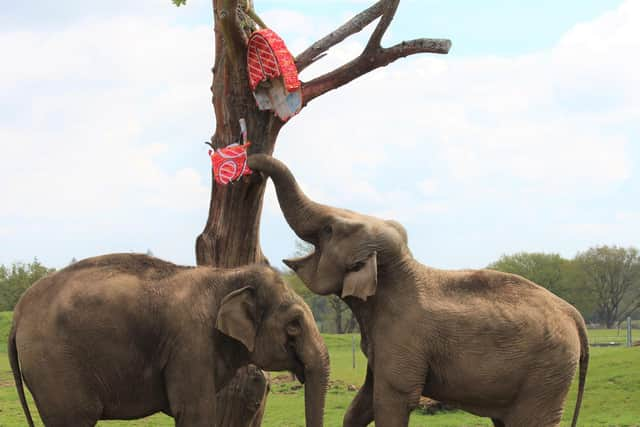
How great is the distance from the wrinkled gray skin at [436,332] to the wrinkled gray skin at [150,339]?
467 mm

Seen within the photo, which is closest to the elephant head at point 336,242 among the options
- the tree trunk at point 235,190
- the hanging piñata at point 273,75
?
the hanging piñata at point 273,75

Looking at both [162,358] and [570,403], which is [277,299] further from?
[570,403]

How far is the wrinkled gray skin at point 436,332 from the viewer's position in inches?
282

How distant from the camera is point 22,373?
23.6 ft

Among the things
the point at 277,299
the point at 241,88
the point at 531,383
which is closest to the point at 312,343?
the point at 277,299

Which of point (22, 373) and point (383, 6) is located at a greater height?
point (383, 6)

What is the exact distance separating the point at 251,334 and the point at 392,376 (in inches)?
46.9

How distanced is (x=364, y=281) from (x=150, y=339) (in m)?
1.80

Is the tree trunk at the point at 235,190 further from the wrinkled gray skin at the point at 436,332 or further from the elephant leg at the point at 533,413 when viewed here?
the elephant leg at the point at 533,413

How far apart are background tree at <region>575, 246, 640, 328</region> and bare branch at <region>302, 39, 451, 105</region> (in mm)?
64033

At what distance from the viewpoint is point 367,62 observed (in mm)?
9898

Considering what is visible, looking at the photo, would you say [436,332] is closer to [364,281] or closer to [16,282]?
[364,281]

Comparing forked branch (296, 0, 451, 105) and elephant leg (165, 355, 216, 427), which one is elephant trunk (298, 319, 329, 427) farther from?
forked branch (296, 0, 451, 105)

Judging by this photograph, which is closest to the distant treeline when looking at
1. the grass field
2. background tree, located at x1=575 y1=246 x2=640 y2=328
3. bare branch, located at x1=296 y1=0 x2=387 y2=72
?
background tree, located at x1=575 y1=246 x2=640 y2=328
